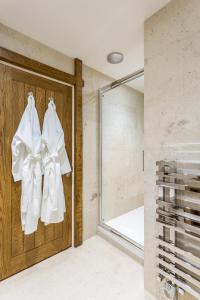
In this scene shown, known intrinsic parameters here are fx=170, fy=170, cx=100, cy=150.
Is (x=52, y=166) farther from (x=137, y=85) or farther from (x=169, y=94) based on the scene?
(x=137, y=85)

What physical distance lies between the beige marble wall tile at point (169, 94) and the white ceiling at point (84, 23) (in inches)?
6.5

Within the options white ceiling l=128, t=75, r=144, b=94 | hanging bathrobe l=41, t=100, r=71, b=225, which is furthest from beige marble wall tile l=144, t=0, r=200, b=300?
white ceiling l=128, t=75, r=144, b=94

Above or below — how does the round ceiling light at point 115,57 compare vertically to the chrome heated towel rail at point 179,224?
above

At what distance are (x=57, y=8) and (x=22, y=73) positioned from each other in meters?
0.57

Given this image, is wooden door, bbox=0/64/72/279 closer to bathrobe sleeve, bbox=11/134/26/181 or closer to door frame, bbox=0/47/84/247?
bathrobe sleeve, bbox=11/134/26/181

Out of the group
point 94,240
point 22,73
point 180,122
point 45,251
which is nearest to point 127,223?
point 94,240

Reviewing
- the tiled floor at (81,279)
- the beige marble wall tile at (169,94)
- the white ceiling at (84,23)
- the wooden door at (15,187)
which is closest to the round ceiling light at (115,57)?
the white ceiling at (84,23)

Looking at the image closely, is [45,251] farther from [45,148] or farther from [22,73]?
[22,73]

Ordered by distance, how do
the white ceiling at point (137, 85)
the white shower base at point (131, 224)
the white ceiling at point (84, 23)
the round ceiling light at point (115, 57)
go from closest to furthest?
the white ceiling at point (84, 23) < the round ceiling light at point (115, 57) < the white shower base at point (131, 224) < the white ceiling at point (137, 85)

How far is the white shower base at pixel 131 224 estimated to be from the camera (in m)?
1.86

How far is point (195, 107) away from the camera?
3.31 feet

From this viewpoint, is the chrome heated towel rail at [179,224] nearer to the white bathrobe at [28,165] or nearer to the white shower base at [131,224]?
the white shower base at [131,224]

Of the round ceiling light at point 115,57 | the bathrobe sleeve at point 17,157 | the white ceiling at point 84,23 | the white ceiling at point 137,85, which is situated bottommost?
the bathrobe sleeve at point 17,157

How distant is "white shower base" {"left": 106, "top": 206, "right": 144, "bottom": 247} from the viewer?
186 cm
